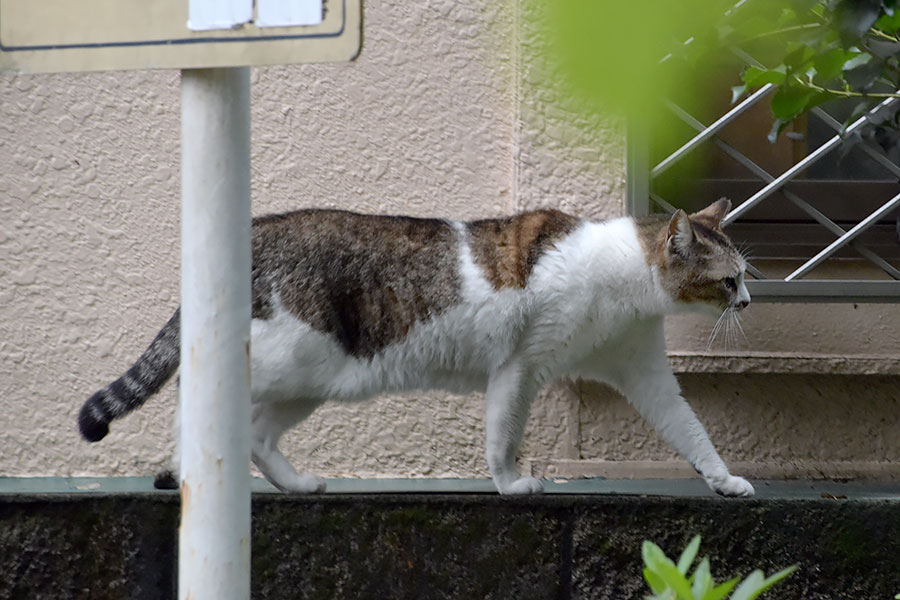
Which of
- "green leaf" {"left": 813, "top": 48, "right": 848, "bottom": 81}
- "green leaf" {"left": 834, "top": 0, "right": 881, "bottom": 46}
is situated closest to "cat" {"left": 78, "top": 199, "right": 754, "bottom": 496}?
"green leaf" {"left": 813, "top": 48, "right": 848, "bottom": 81}

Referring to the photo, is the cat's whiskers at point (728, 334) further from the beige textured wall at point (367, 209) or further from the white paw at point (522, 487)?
the white paw at point (522, 487)

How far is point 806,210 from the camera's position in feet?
12.0

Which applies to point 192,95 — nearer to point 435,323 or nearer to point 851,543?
point 435,323

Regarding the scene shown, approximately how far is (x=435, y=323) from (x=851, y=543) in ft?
4.13

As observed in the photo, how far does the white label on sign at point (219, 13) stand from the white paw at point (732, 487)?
223 cm

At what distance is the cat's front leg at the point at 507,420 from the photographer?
3021 mm

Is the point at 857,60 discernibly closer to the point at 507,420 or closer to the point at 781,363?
the point at 507,420

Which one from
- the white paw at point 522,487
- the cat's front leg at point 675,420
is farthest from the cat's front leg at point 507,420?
the cat's front leg at point 675,420

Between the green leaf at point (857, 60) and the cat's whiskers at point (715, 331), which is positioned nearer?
the green leaf at point (857, 60)

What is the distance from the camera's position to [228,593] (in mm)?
1403

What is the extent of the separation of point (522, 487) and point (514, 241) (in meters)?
0.70

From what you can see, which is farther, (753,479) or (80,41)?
(753,479)

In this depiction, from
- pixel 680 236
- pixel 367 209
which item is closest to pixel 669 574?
pixel 680 236

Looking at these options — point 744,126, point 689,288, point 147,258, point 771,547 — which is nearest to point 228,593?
point 771,547
